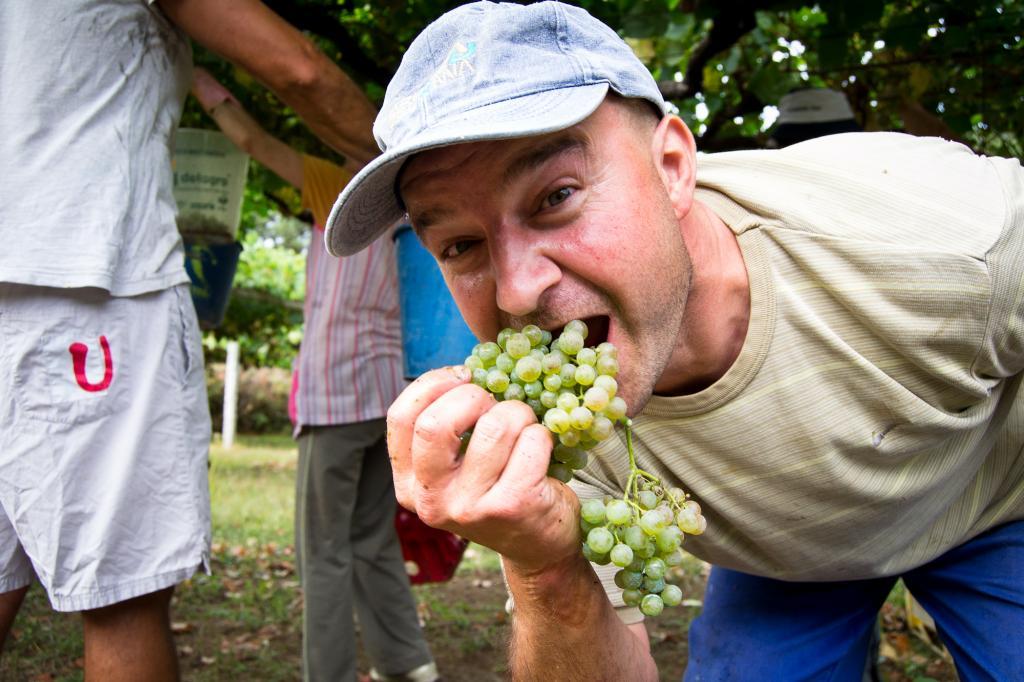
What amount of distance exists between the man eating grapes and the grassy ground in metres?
1.49

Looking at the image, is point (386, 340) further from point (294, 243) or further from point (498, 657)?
point (294, 243)

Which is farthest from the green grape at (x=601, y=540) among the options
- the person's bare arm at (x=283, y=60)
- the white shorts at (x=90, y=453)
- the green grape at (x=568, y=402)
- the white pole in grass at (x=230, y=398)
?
the white pole in grass at (x=230, y=398)

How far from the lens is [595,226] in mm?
1524

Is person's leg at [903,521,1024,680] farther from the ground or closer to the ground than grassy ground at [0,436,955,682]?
farther from the ground

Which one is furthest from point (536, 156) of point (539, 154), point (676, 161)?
point (676, 161)

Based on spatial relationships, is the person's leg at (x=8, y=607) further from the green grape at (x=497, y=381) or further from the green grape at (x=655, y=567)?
the green grape at (x=655, y=567)

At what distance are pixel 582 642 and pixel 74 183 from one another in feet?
5.09

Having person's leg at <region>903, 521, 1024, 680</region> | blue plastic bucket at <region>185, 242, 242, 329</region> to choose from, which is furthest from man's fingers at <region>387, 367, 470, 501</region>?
blue plastic bucket at <region>185, 242, 242, 329</region>

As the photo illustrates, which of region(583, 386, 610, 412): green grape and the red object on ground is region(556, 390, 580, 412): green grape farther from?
the red object on ground

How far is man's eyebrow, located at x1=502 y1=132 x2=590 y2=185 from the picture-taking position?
149 centimetres

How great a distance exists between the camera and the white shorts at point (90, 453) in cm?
205

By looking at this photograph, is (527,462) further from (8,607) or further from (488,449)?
(8,607)

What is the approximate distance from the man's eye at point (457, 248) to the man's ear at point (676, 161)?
0.41m

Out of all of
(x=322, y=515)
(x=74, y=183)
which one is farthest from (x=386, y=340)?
(x=74, y=183)
